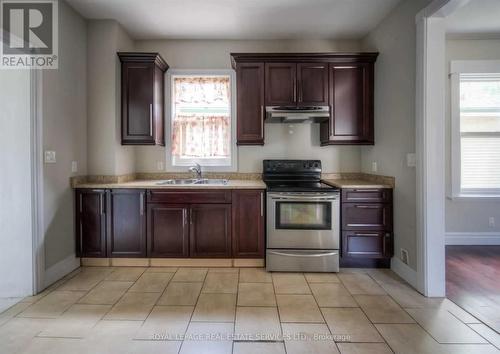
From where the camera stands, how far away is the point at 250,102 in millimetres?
3553

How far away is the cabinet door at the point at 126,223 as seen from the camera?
3199mm

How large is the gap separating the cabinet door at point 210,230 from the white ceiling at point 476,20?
3256mm

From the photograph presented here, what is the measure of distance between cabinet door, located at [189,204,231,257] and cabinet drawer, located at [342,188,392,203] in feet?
4.12

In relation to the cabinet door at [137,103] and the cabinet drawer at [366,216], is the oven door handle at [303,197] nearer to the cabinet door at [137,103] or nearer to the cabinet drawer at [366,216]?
the cabinet drawer at [366,216]

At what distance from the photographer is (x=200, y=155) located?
3.99 meters

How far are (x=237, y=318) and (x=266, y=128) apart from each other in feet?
7.92

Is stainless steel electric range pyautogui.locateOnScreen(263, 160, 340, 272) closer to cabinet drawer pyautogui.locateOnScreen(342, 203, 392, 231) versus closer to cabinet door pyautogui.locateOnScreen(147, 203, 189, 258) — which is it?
cabinet drawer pyautogui.locateOnScreen(342, 203, 392, 231)

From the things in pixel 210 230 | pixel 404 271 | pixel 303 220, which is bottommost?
pixel 404 271

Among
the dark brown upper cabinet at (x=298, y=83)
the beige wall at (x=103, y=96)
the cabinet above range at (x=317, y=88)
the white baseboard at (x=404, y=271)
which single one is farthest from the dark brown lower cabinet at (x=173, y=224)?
the white baseboard at (x=404, y=271)

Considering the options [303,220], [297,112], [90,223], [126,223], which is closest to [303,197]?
[303,220]

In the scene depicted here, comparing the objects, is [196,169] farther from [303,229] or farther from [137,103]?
[303,229]

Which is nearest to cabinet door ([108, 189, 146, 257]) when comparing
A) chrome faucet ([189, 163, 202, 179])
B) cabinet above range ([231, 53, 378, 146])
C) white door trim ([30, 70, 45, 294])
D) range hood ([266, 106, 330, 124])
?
white door trim ([30, 70, 45, 294])

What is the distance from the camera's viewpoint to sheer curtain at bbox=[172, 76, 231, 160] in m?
3.95

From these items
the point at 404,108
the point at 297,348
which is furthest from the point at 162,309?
the point at 404,108
